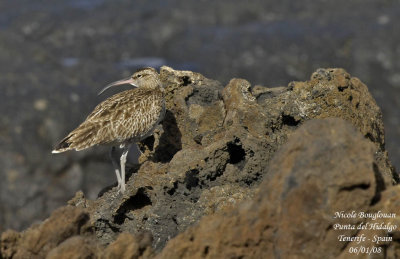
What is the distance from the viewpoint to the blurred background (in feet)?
59.5

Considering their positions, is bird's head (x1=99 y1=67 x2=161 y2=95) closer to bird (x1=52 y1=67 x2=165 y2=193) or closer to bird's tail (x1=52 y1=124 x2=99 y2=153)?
bird (x1=52 y1=67 x2=165 y2=193)

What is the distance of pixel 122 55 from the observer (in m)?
24.2

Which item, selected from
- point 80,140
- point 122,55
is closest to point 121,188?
point 80,140

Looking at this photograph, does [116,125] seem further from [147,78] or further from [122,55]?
[122,55]

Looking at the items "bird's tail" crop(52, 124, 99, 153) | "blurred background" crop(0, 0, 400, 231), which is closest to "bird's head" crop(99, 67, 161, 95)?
"bird's tail" crop(52, 124, 99, 153)

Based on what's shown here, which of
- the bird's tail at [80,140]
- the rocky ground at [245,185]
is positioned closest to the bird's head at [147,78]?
the rocky ground at [245,185]

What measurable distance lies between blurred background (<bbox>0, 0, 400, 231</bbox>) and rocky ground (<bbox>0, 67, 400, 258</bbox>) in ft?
25.9

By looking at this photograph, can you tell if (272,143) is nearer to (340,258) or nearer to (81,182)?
(340,258)

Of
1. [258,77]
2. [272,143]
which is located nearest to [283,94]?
[272,143]

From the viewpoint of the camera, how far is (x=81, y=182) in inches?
708

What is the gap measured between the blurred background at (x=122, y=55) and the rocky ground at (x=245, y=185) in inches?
311

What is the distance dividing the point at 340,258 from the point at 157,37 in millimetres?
19309

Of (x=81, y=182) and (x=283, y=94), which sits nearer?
(x=283, y=94)

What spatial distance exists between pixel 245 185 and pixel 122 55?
16159 millimetres
